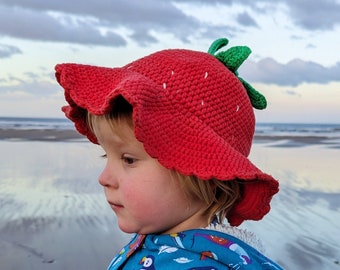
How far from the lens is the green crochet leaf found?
7.89 ft

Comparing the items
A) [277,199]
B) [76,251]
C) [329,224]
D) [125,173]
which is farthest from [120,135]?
[277,199]

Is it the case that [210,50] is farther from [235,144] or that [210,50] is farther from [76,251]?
[76,251]

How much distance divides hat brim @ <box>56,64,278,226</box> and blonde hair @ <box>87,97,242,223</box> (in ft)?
0.15

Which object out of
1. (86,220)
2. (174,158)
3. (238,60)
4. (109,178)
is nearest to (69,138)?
(86,220)

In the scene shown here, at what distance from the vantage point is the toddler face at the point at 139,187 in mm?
2031

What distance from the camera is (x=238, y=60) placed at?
2.41m

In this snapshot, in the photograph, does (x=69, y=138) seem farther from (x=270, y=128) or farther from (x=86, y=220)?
(x=270, y=128)

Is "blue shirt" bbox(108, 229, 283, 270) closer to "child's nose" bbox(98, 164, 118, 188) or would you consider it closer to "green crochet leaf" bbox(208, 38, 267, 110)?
"child's nose" bbox(98, 164, 118, 188)

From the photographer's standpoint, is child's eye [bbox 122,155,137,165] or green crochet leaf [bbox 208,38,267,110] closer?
child's eye [bbox 122,155,137,165]

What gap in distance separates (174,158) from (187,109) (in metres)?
0.18

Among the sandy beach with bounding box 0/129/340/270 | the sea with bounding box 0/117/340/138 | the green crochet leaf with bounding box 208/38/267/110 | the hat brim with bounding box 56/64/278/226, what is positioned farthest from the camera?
the sea with bounding box 0/117/340/138

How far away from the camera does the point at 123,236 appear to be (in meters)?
5.18

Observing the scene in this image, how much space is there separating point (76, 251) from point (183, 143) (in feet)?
9.75

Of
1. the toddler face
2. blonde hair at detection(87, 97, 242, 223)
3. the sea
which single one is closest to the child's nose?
the toddler face
